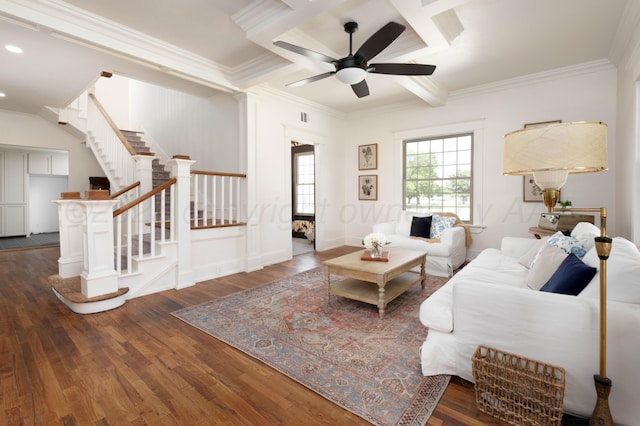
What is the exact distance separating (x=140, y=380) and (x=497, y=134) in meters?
5.70

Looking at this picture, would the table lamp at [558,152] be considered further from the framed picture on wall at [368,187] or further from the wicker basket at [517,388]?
the framed picture on wall at [368,187]

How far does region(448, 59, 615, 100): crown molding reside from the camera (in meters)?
4.18

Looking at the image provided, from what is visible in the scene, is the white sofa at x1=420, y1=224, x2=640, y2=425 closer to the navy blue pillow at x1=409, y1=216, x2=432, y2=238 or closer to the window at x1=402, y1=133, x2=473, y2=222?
the navy blue pillow at x1=409, y1=216, x2=432, y2=238

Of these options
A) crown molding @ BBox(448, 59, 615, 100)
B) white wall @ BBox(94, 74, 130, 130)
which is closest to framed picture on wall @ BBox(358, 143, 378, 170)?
crown molding @ BBox(448, 59, 615, 100)

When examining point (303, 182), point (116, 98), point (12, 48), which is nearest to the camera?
point (12, 48)

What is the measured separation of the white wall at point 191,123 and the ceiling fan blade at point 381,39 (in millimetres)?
2831

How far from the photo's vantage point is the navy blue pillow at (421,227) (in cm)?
503

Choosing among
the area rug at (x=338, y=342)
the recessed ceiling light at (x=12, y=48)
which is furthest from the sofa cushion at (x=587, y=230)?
the recessed ceiling light at (x=12, y=48)

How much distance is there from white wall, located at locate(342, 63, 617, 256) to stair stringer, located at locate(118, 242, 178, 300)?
13.5ft

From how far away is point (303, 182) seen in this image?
8.51 m

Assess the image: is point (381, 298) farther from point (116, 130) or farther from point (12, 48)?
point (116, 130)

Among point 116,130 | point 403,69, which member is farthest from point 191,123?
point 403,69

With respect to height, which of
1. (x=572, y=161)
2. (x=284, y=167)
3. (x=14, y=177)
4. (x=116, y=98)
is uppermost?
(x=116, y=98)

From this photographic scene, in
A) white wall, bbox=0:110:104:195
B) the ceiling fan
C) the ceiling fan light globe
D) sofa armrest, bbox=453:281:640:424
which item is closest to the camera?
sofa armrest, bbox=453:281:640:424
